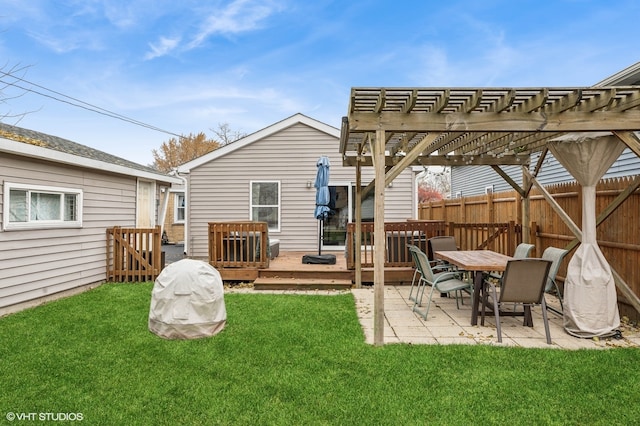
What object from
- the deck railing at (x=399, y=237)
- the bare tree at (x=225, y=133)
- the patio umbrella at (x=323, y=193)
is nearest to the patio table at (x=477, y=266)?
the deck railing at (x=399, y=237)

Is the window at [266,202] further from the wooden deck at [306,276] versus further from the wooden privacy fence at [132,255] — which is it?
the wooden privacy fence at [132,255]

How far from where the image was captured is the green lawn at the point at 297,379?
245 centimetres

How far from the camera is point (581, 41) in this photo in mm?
13039

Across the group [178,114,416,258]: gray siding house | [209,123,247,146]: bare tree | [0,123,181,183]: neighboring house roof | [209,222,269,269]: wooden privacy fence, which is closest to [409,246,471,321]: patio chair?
[209,222,269,269]: wooden privacy fence

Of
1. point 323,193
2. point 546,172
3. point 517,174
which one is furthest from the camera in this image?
point 517,174

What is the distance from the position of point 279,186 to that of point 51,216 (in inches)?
205

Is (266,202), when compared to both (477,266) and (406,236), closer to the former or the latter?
(406,236)

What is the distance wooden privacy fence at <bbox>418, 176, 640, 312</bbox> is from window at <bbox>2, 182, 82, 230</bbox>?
8.15 metres

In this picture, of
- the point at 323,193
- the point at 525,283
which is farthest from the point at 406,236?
→ the point at 525,283

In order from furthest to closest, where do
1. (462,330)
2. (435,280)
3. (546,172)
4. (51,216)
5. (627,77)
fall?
1. (546,172)
2. (627,77)
3. (51,216)
4. (435,280)
5. (462,330)

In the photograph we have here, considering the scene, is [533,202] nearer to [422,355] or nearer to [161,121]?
[422,355]

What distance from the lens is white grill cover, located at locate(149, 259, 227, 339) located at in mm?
3930

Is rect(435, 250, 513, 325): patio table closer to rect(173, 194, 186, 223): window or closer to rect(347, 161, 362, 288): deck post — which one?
rect(347, 161, 362, 288): deck post

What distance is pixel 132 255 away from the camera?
722 cm
